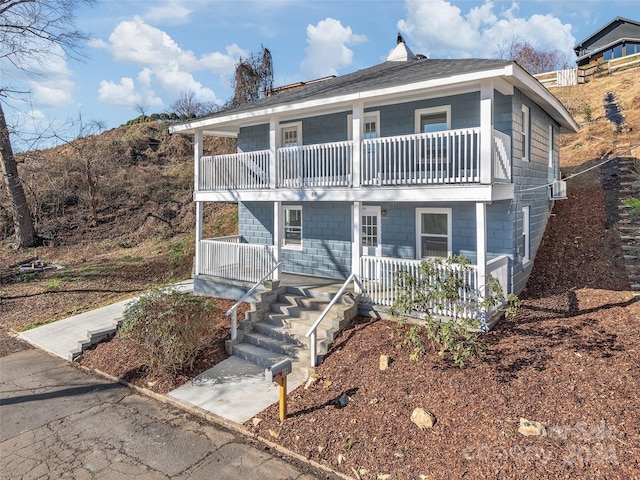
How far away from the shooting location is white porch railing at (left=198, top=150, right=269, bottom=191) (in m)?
10.8

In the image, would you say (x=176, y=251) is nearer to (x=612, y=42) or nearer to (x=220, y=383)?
(x=220, y=383)

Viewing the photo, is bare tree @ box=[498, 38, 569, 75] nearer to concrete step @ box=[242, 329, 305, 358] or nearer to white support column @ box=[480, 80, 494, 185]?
white support column @ box=[480, 80, 494, 185]

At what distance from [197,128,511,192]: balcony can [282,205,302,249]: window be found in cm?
156

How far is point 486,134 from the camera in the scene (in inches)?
290

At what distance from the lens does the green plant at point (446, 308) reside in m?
6.25

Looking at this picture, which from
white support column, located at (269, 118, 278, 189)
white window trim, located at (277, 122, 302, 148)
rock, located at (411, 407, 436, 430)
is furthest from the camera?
white window trim, located at (277, 122, 302, 148)

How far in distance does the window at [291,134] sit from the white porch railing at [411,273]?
5.09m

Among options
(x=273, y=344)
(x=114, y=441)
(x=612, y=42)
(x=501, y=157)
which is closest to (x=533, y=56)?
(x=612, y=42)

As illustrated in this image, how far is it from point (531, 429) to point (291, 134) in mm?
10023

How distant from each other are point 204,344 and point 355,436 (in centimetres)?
394

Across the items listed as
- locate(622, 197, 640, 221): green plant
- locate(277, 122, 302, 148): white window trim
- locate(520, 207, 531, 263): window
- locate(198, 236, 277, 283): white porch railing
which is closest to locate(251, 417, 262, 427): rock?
locate(198, 236, 277, 283): white porch railing

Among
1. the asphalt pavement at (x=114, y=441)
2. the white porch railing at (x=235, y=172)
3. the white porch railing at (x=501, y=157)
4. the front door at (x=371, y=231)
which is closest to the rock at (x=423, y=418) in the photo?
the asphalt pavement at (x=114, y=441)

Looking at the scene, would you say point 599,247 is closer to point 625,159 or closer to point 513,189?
point 513,189

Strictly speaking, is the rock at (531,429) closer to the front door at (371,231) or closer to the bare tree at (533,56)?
the front door at (371,231)
